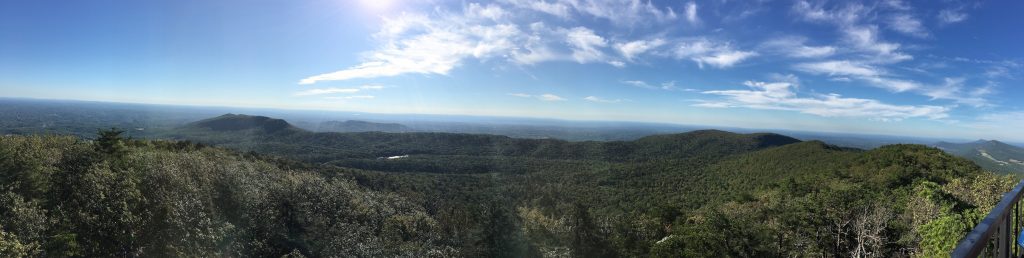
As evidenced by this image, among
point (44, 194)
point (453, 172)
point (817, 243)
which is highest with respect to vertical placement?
point (44, 194)

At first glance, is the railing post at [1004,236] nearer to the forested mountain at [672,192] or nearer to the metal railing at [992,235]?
the metal railing at [992,235]

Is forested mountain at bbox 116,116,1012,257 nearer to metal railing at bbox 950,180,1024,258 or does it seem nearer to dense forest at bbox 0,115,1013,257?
dense forest at bbox 0,115,1013,257

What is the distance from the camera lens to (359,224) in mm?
36625

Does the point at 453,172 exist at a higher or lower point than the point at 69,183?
lower

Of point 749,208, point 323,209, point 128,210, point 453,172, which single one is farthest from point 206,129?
point 749,208

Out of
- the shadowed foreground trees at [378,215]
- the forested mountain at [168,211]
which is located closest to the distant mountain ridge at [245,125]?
the shadowed foreground trees at [378,215]

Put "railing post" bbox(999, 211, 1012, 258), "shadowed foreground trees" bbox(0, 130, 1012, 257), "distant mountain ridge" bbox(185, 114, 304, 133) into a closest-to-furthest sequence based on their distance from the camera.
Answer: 1. "railing post" bbox(999, 211, 1012, 258)
2. "shadowed foreground trees" bbox(0, 130, 1012, 257)
3. "distant mountain ridge" bbox(185, 114, 304, 133)

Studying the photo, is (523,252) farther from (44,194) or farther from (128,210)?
(44,194)

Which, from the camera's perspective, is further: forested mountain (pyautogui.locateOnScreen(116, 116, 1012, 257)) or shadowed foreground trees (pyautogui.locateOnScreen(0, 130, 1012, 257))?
forested mountain (pyautogui.locateOnScreen(116, 116, 1012, 257))

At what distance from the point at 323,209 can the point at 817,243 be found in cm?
3590

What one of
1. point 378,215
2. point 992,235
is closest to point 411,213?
point 378,215

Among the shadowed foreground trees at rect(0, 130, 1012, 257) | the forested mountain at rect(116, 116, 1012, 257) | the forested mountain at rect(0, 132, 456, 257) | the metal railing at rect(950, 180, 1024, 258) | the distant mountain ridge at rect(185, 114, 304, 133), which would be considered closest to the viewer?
the metal railing at rect(950, 180, 1024, 258)

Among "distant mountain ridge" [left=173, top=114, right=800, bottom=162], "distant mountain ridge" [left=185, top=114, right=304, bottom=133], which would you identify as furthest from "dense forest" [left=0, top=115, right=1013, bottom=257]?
"distant mountain ridge" [left=185, top=114, right=304, bottom=133]

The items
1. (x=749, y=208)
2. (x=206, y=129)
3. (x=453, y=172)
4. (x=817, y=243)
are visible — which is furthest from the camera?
(x=206, y=129)
